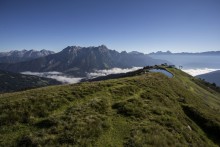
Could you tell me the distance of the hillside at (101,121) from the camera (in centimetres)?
2041

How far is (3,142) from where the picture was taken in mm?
18516

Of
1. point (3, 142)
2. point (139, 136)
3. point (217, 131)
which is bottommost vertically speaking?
point (217, 131)

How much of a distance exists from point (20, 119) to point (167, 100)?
27.9 meters

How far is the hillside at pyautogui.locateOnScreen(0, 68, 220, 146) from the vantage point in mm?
20406

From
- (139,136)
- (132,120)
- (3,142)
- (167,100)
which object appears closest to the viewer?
(3,142)

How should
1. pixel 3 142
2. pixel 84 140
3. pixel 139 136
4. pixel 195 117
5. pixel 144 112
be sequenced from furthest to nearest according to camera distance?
pixel 195 117, pixel 144 112, pixel 139 136, pixel 84 140, pixel 3 142

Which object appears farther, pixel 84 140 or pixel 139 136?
pixel 139 136

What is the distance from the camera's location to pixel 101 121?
24.3 m

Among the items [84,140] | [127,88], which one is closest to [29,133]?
[84,140]

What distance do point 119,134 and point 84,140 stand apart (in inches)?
189

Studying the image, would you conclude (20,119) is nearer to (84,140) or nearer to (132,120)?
(84,140)

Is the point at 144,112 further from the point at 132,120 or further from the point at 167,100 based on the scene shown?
the point at 167,100

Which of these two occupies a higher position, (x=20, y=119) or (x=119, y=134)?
(x=20, y=119)

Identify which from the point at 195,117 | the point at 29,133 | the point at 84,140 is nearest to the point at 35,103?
the point at 29,133
